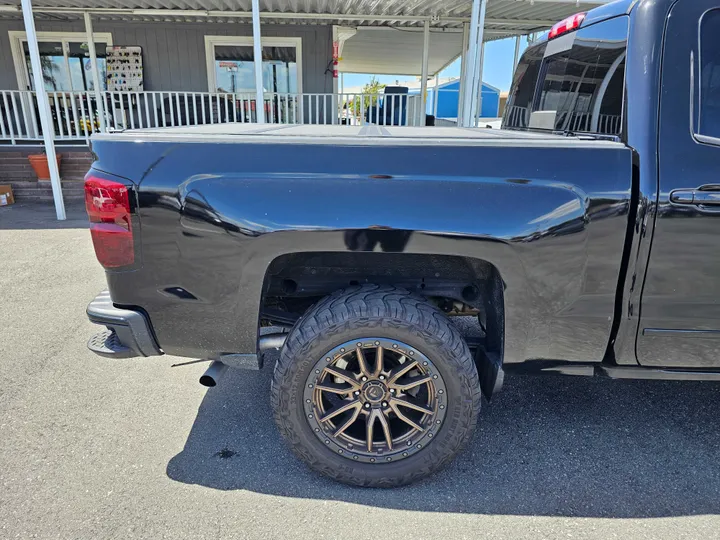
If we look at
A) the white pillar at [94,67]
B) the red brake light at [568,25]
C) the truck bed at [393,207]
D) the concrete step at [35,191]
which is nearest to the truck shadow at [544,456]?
the truck bed at [393,207]

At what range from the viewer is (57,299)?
4.58m

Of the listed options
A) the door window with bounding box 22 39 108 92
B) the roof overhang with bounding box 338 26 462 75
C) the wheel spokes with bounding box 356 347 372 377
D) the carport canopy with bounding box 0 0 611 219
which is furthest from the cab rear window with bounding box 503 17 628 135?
the door window with bounding box 22 39 108 92

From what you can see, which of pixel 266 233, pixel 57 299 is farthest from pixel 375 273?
pixel 57 299

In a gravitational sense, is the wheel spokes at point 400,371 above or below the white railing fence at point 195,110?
below

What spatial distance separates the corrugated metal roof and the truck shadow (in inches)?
310

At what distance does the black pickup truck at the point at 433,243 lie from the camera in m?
1.99

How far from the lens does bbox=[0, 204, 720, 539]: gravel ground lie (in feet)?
6.89

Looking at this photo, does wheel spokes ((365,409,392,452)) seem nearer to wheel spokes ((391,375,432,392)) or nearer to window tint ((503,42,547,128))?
wheel spokes ((391,375,432,392))

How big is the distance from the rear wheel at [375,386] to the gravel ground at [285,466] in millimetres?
168

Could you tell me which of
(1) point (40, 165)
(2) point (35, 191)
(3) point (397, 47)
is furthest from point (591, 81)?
(3) point (397, 47)

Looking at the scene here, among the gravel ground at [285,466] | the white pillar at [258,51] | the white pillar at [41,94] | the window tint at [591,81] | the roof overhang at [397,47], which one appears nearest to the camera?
the gravel ground at [285,466]

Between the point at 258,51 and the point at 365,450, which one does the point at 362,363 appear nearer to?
the point at 365,450

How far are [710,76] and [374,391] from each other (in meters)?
1.94

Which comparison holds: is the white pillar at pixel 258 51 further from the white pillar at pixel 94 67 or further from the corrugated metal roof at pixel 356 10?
the white pillar at pixel 94 67
